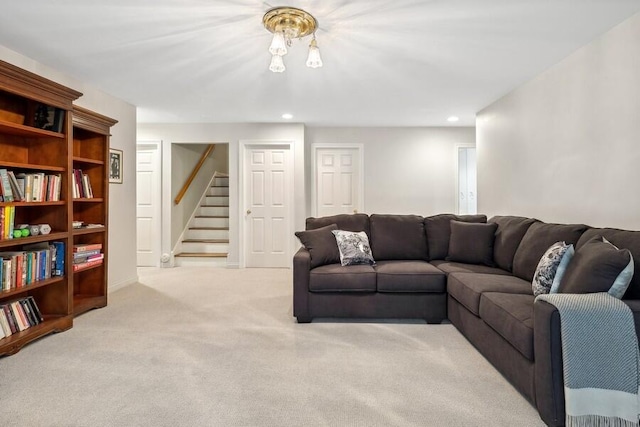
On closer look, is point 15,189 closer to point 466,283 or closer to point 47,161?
point 47,161

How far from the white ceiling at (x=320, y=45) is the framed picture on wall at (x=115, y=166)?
66cm

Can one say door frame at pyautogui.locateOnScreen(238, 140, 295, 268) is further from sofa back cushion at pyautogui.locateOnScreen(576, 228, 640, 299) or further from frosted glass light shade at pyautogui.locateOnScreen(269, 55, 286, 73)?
sofa back cushion at pyautogui.locateOnScreen(576, 228, 640, 299)

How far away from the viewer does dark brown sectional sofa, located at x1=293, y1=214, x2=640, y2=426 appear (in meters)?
1.76

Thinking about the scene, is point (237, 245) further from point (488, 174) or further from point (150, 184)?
point (488, 174)

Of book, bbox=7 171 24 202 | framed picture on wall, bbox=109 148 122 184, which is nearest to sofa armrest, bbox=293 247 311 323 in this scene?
book, bbox=7 171 24 202

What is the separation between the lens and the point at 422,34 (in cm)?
262

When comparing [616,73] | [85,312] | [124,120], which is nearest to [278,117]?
[124,120]

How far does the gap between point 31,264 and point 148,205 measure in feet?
10.3

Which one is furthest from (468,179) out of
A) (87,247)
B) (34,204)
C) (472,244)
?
(34,204)

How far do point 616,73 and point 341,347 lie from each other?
2703mm

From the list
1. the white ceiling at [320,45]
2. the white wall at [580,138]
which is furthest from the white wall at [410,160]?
the white wall at [580,138]

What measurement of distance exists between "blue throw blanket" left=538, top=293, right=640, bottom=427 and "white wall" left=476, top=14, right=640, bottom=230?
1142 mm

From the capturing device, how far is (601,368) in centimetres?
161

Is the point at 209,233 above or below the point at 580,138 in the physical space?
below
